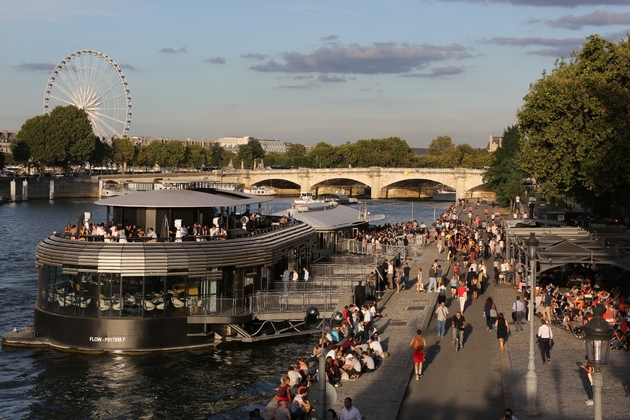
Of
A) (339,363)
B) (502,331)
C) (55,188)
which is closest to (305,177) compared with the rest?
(55,188)

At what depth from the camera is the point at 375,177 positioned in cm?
15588

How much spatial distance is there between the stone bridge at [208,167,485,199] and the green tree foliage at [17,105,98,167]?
23248mm

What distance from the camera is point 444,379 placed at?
23672 mm

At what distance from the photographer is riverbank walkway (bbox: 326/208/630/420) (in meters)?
20.7

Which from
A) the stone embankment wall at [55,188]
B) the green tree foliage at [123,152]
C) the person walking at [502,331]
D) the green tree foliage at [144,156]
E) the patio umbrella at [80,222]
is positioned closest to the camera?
the person walking at [502,331]

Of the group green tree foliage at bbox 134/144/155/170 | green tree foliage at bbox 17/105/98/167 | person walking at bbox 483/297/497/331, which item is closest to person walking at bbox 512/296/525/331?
person walking at bbox 483/297/497/331

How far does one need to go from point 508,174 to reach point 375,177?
49.3m

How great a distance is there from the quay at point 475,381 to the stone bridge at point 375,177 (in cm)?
11430

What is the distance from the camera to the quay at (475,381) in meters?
20.7

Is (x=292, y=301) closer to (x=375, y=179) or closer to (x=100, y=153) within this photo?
(x=375, y=179)

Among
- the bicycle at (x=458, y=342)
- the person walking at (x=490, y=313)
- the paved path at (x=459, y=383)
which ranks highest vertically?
the person walking at (x=490, y=313)

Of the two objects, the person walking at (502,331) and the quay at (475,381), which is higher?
the person walking at (502,331)

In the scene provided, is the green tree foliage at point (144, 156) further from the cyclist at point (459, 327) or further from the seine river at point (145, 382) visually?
the cyclist at point (459, 327)

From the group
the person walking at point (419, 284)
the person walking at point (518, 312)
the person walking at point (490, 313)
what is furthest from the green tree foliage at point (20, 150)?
the person walking at point (490, 313)
